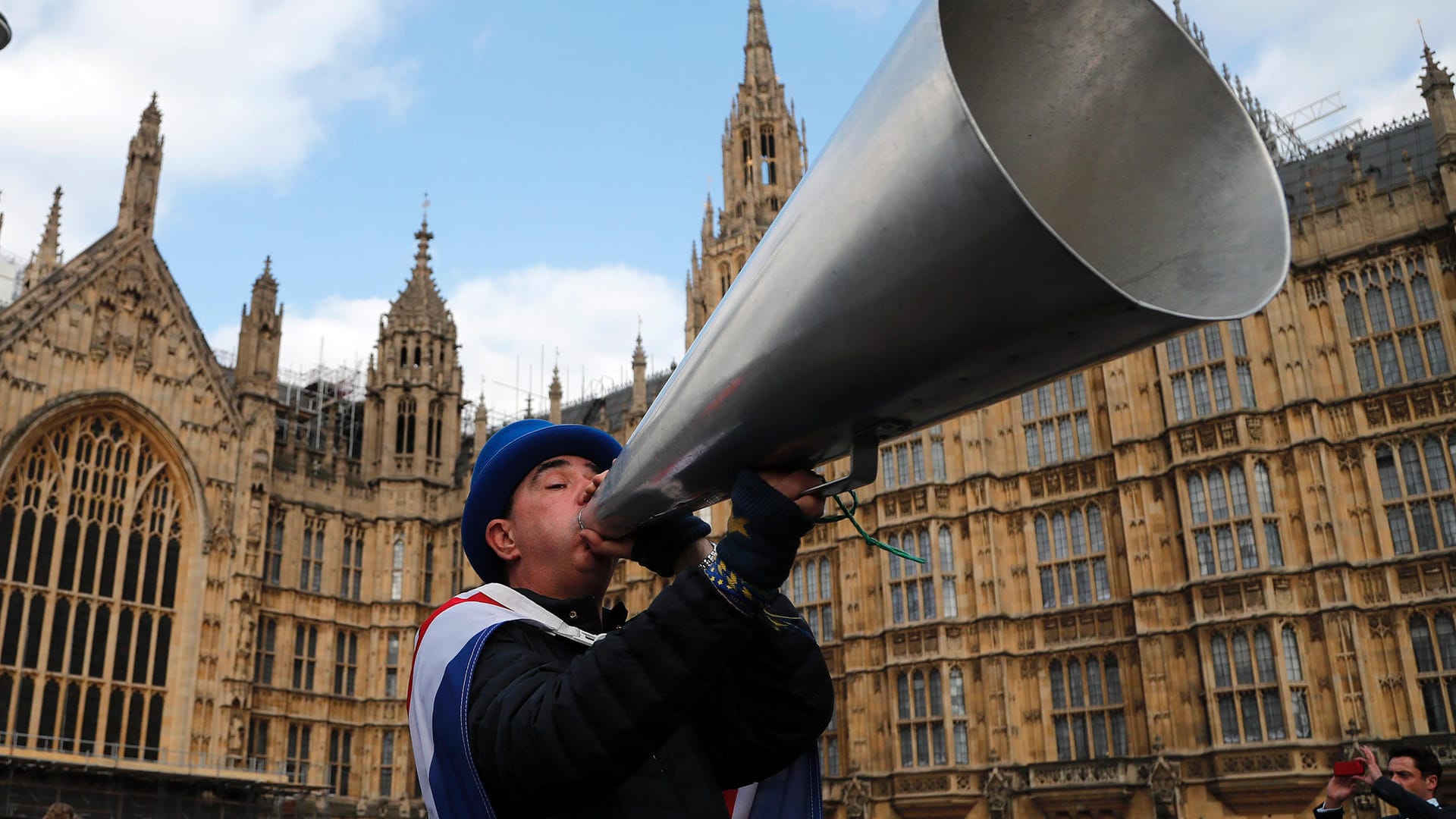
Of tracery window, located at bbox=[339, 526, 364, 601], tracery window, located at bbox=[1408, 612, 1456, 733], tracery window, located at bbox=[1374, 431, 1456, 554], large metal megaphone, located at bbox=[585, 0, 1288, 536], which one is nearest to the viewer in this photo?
large metal megaphone, located at bbox=[585, 0, 1288, 536]

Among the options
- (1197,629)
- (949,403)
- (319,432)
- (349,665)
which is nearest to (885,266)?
(949,403)

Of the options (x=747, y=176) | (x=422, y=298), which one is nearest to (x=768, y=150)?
(x=747, y=176)

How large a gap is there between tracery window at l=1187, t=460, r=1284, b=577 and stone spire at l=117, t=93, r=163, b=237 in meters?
27.5

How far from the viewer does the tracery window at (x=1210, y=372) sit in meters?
21.7

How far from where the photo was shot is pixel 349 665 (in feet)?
110

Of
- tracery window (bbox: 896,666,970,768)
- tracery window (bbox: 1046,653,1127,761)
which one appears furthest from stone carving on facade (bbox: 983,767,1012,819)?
tracery window (bbox: 1046,653,1127,761)

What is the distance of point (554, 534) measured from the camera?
2.32 meters

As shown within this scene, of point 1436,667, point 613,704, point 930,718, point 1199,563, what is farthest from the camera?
point 930,718

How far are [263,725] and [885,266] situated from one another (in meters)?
33.2

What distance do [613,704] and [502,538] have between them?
0.80 meters

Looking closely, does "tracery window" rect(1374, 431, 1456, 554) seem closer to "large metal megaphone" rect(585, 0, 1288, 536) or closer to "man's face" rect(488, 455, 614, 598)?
"man's face" rect(488, 455, 614, 598)

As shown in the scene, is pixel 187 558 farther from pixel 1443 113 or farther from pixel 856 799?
pixel 1443 113

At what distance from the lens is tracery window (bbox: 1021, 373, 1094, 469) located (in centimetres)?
2414

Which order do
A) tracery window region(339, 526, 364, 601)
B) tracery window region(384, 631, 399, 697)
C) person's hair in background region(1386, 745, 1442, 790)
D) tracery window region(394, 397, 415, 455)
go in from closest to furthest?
person's hair in background region(1386, 745, 1442, 790), tracery window region(384, 631, 399, 697), tracery window region(339, 526, 364, 601), tracery window region(394, 397, 415, 455)
